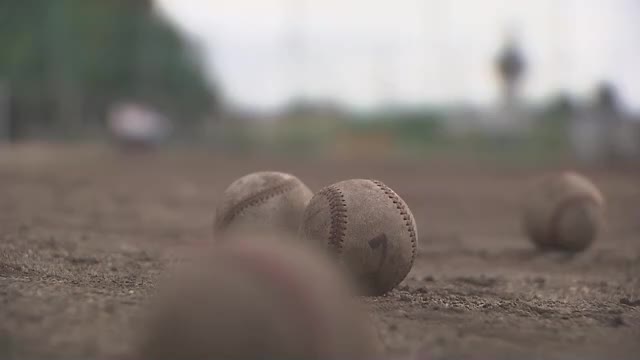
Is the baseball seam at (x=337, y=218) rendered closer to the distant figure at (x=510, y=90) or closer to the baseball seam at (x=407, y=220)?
the baseball seam at (x=407, y=220)

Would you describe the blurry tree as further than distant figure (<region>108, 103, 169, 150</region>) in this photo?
No

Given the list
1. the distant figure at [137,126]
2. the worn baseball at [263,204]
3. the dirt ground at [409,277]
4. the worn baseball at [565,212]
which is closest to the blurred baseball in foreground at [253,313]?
the dirt ground at [409,277]

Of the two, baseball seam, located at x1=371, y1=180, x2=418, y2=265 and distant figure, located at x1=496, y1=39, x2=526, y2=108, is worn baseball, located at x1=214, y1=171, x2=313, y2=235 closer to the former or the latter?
baseball seam, located at x1=371, y1=180, x2=418, y2=265

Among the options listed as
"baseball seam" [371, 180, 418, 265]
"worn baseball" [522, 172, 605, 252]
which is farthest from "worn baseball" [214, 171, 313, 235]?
"worn baseball" [522, 172, 605, 252]

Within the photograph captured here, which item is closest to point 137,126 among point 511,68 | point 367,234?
point 511,68

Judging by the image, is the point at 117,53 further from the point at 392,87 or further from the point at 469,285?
the point at 469,285

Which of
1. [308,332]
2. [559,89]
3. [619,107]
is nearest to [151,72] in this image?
[559,89]

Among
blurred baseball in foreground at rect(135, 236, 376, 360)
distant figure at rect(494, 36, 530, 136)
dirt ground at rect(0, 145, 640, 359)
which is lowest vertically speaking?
dirt ground at rect(0, 145, 640, 359)
